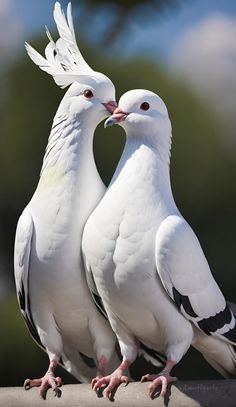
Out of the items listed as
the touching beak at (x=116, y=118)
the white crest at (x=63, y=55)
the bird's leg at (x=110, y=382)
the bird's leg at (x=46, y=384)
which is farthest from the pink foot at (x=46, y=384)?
the white crest at (x=63, y=55)

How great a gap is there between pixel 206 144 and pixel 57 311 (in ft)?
7.25

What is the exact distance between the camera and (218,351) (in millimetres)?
3064

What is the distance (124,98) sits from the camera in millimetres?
2918

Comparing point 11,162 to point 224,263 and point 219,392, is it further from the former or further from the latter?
point 219,392

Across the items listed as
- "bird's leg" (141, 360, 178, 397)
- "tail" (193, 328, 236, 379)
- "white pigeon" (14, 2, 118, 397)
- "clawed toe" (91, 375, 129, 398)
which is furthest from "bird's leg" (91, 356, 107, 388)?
"tail" (193, 328, 236, 379)

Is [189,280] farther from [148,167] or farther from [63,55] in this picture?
[63,55]

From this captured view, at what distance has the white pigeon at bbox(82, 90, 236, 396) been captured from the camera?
9.19ft

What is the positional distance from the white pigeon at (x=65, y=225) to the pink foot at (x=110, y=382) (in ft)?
0.51

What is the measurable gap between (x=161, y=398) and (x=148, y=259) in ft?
1.56

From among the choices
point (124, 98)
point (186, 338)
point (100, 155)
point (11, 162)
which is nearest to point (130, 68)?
point (100, 155)

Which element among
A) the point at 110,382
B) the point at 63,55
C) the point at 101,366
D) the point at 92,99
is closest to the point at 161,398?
the point at 110,382

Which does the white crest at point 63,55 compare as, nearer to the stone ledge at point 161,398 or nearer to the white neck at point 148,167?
the white neck at point 148,167

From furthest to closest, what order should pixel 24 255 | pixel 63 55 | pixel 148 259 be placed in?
pixel 63 55
pixel 24 255
pixel 148 259

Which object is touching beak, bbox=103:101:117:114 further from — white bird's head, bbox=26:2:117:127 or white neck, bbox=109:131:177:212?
white neck, bbox=109:131:177:212
